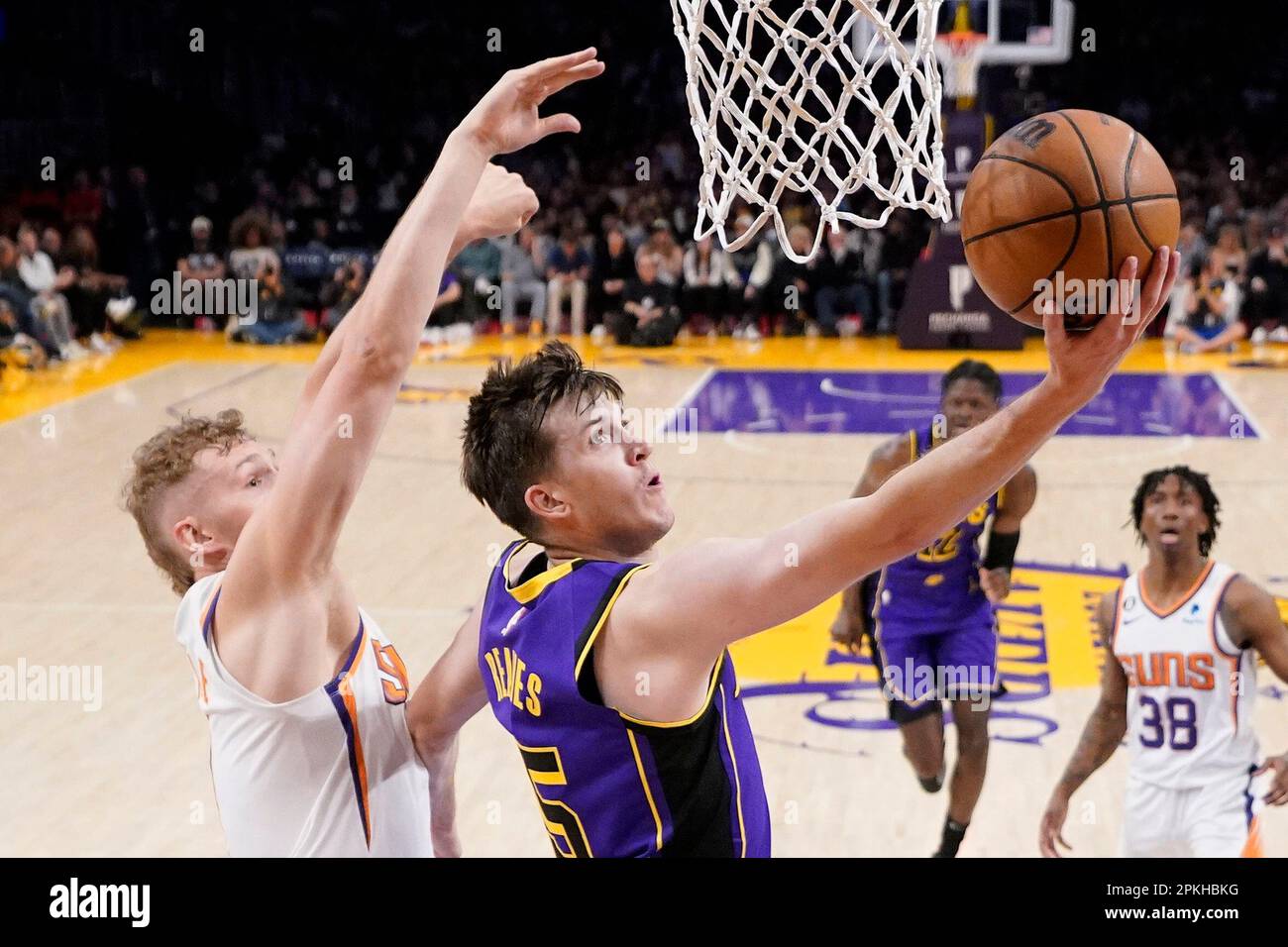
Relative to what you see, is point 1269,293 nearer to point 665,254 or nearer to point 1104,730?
point 665,254

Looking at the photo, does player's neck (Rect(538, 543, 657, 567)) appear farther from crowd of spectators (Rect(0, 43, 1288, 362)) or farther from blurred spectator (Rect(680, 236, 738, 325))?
blurred spectator (Rect(680, 236, 738, 325))

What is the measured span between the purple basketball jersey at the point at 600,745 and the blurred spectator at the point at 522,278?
1475 centimetres

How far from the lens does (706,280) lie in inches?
663

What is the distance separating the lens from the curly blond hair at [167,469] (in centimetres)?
262

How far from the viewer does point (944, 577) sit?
4953 mm

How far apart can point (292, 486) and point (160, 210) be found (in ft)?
59.9

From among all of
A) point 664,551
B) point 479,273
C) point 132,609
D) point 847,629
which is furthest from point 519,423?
point 479,273

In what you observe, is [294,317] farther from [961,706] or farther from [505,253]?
[961,706]

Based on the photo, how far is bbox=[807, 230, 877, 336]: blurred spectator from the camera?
16484 mm

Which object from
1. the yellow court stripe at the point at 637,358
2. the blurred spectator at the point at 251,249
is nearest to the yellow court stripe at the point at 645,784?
the yellow court stripe at the point at 637,358

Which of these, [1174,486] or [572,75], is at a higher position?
[572,75]

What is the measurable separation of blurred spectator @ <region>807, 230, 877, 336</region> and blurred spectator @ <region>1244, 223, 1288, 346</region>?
156 inches

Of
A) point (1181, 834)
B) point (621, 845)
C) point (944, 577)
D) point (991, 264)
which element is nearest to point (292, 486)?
point (621, 845)

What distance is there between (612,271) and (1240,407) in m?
7.06
